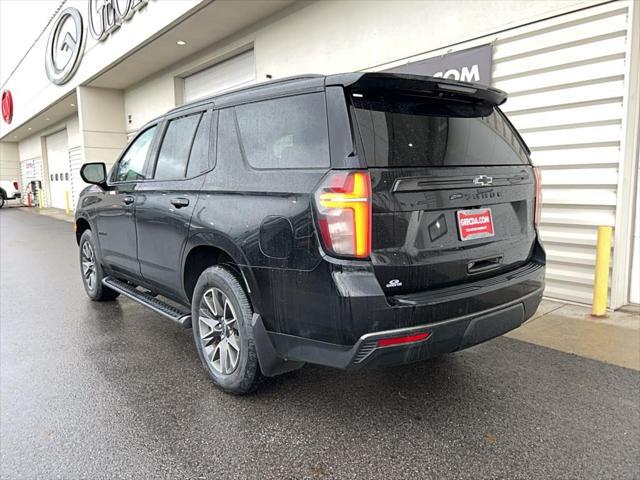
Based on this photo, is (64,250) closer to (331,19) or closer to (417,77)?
(331,19)

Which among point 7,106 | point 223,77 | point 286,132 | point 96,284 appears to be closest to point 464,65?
point 286,132

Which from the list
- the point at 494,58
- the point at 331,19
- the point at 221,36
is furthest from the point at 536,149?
the point at 221,36

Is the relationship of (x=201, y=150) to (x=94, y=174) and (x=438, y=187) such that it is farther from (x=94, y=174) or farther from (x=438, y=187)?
(x=94, y=174)

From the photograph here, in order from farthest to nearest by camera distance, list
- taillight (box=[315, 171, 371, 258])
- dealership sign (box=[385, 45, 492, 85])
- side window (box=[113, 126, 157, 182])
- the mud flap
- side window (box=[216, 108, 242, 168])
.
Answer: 1. dealership sign (box=[385, 45, 492, 85])
2. side window (box=[113, 126, 157, 182])
3. side window (box=[216, 108, 242, 168])
4. the mud flap
5. taillight (box=[315, 171, 371, 258])

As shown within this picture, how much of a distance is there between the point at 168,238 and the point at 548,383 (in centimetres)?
301

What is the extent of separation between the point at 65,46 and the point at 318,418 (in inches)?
830

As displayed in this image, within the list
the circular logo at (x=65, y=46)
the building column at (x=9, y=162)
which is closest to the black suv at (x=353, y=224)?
the circular logo at (x=65, y=46)

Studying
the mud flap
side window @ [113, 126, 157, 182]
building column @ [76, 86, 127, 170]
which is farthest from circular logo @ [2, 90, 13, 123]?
the mud flap

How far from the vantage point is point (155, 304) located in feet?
13.0

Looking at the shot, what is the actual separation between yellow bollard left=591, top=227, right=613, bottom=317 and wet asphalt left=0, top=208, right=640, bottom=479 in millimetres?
1314

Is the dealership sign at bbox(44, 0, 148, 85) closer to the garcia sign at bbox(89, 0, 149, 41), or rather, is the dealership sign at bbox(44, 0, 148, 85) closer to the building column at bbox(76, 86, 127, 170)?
the garcia sign at bbox(89, 0, 149, 41)

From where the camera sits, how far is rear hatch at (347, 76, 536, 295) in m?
2.36

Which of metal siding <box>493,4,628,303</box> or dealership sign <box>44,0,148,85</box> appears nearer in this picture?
metal siding <box>493,4,628,303</box>

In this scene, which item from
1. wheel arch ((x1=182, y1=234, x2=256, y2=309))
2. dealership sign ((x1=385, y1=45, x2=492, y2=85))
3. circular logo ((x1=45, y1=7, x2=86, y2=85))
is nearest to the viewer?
wheel arch ((x1=182, y1=234, x2=256, y2=309))
